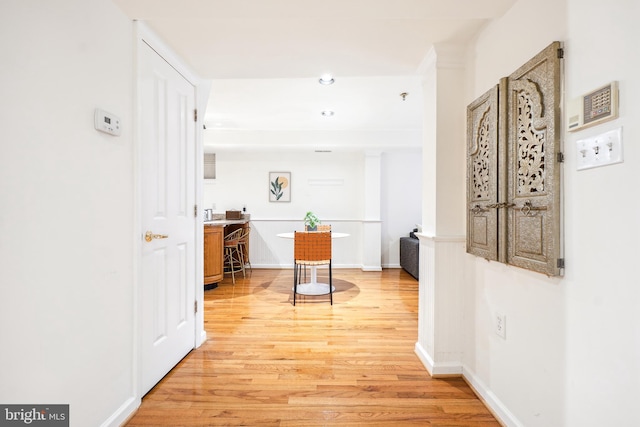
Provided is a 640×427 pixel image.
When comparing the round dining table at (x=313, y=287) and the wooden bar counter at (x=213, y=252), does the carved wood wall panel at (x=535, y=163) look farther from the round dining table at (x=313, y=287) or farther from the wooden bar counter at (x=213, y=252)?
the wooden bar counter at (x=213, y=252)

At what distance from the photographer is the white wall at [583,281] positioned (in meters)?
0.98

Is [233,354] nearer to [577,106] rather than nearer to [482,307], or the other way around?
[482,307]

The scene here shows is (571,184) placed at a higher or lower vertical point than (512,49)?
lower

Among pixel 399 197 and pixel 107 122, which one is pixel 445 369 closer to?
pixel 107 122

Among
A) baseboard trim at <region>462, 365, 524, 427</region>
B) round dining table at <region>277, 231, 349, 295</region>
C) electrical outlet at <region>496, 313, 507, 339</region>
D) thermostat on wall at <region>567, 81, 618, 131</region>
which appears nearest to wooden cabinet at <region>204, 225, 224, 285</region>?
round dining table at <region>277, 231, 349, 295</region>

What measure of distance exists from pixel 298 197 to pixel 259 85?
286 centimetres

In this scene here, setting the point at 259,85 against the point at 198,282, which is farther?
the point at 259,85

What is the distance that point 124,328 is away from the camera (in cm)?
169

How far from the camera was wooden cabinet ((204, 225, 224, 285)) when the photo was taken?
14.0 ft

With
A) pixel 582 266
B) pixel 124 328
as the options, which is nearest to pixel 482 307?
pixel 582 266

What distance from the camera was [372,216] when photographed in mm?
5867

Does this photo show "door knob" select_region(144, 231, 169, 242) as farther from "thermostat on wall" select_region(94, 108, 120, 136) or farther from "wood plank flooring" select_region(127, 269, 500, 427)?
"wood plank flooring" select_region(127, 269, 500, 427)

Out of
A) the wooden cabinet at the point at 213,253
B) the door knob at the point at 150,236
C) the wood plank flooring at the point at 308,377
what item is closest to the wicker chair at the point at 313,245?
the wood plank flooring at the point at 308,377

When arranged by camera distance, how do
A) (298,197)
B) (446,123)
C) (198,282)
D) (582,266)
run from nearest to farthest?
(582,266), (446,123), (198,282), (298,197)
